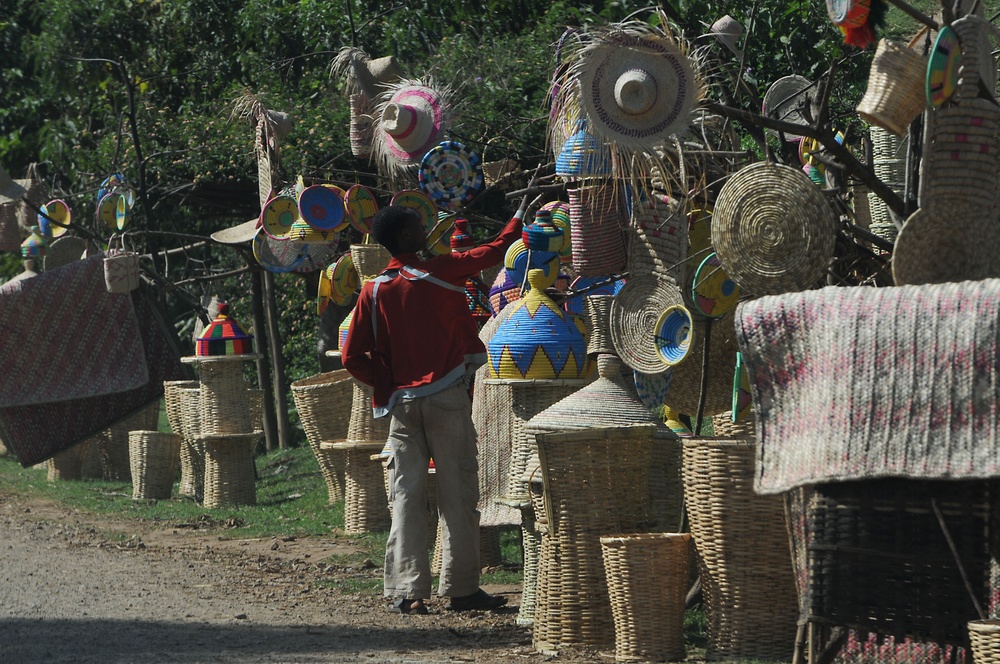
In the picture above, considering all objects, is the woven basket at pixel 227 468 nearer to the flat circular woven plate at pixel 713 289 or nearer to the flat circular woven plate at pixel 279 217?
the flat circular woven plate at pixel 279 217

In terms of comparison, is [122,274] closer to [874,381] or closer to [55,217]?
[874,381]

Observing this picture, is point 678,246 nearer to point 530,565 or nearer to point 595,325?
point 595,325

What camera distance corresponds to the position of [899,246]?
13.1 ft

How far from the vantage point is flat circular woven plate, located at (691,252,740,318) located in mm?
5473

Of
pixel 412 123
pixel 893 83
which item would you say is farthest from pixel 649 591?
pixel 412 123

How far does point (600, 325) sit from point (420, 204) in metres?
1.88

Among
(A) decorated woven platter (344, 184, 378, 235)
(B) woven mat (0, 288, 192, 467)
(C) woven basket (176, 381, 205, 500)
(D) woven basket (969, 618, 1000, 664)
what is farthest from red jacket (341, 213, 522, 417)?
(C) woven basket (176, 381, 205, 500)

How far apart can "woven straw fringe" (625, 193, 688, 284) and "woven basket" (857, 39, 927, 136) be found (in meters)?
1.53

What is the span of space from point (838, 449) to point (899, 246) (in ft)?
2.07

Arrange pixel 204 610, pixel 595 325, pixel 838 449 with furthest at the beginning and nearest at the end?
pixel 204 610 < pixel 595 325 < pixel 838 449

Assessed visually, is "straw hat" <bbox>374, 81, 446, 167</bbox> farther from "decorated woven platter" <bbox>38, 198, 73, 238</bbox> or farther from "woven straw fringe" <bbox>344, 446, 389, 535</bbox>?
"decorated woven platter" <bbox>38, 198, 73, 238</bbox>

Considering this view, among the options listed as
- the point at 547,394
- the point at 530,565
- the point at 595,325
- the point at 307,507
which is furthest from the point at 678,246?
the point at 307,507

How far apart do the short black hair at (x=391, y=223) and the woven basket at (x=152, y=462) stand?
618 cm

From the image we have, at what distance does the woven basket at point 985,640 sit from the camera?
11.5 ft
